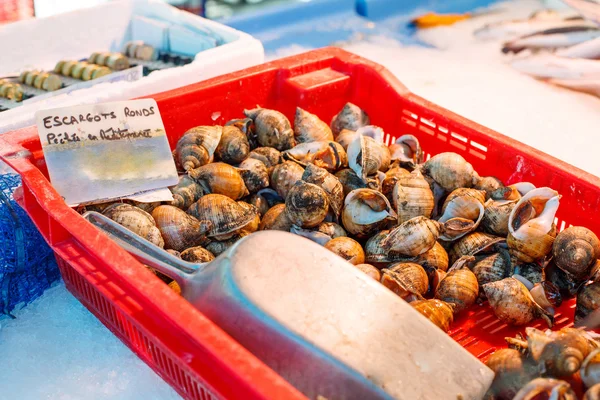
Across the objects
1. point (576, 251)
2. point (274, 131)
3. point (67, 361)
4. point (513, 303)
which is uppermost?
point (274, 131)

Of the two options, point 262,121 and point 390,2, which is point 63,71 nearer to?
point 262,121

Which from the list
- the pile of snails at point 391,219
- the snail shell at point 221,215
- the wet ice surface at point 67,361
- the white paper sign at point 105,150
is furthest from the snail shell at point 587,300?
the white paper sign at point 105,150

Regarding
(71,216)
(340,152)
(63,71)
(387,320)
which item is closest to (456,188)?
(340,152)

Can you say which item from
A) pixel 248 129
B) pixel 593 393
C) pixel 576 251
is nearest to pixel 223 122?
pixel 248 129

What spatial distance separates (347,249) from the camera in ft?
5.22

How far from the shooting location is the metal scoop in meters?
1.07

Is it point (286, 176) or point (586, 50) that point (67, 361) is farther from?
point (586, 50)

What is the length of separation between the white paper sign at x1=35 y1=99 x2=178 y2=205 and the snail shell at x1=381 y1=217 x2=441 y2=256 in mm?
678

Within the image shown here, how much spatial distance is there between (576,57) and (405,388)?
9.03ft

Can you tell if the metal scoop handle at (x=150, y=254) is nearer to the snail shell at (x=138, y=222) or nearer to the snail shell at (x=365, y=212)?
the snail shell at (x=138, y=222)

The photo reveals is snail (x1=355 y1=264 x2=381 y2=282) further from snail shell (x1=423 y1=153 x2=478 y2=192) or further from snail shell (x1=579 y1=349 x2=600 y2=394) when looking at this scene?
snail shell (x1=579 y1=349 x2=600 y2=394)

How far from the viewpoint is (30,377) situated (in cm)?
140

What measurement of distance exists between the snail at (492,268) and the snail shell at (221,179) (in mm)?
717

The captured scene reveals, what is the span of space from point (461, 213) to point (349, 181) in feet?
1.13
